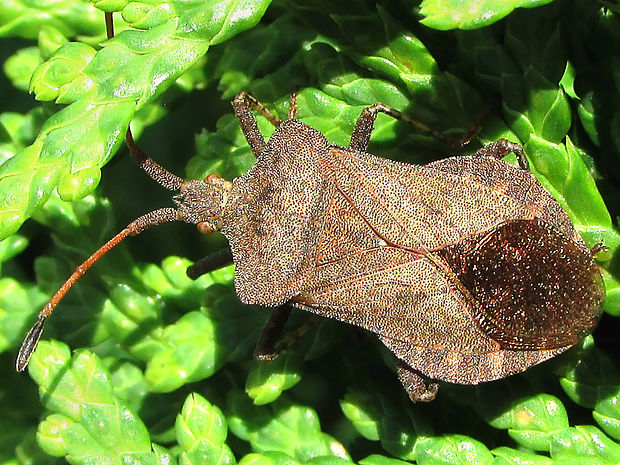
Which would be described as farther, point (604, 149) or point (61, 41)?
point (61, 41)

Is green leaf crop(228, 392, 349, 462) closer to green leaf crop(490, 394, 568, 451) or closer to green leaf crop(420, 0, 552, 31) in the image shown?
green leaf crop(490, 394, 568, 451)

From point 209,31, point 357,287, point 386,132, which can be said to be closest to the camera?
point 209,31

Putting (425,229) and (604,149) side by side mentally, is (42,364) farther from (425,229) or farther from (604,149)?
(604,149)

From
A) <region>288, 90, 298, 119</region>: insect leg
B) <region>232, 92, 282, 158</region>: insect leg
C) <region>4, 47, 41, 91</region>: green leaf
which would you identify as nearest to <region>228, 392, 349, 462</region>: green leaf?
<region>232, 92, 282, 158</region>: insect leg

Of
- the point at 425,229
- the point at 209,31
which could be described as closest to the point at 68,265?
the point at 209,31

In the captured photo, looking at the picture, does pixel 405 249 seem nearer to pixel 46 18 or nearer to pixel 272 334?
pixel 272 334

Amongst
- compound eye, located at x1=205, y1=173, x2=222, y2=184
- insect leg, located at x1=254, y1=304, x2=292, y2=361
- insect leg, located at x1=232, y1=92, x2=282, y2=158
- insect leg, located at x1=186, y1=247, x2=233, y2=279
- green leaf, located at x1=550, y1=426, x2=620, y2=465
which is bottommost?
green leaf, located at x1=550, y1=426, x2=620, y2=465

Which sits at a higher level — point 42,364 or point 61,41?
point 61,41
